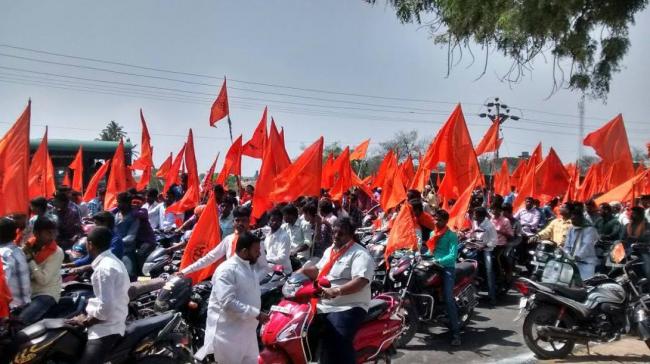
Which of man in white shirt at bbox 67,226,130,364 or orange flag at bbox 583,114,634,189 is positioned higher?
orange flag at bbox 583,114,634,189

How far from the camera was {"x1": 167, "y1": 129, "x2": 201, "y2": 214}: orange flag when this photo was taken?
10.5m

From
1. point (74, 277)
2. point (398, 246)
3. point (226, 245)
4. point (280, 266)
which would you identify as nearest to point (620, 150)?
point (398, 246)

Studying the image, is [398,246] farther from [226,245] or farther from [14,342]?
[14,342]

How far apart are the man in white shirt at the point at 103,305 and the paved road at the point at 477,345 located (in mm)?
3263

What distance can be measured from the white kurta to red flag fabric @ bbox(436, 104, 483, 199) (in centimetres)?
489

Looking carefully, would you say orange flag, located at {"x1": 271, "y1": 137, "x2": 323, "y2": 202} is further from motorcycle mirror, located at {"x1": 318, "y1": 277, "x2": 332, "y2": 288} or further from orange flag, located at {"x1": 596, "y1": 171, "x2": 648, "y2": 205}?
orange flag, located at {"x1": 596, "y1": 171, "x2": 648, "y2": 205}

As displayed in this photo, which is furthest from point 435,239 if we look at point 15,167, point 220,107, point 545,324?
point 220,107

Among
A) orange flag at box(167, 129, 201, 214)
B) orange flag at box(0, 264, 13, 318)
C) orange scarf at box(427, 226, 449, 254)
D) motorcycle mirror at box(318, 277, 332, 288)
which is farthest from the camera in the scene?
orange flag at box(167, 129, 201, 214)

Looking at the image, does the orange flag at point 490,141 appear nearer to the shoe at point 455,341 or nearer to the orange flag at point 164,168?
the shoe at point 455,341

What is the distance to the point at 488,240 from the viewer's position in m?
9.09

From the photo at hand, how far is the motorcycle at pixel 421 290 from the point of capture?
6781 mm

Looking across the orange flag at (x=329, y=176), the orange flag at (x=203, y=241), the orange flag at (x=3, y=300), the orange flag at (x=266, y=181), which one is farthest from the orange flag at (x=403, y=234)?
the orange flag at (x=329, y=176)

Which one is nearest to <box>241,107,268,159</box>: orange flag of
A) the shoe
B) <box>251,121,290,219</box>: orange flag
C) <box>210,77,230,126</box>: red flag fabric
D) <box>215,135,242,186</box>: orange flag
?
<box>215,135,242,186</box>: orange flag

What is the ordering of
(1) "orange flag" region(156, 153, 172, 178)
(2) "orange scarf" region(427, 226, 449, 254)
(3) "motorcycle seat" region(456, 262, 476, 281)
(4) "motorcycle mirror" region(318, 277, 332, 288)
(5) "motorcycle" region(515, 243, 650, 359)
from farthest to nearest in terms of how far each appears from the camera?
(1) "orange flag" region(156, 153, 172, 178) < (3) "motorcycle seat" region(456, 262, 476, 281) < (2) "orange scarf" region(427, 226, 449, 254) < (5) "motorcycle" region(515, 243, 650, 359) < (4) "motorcycle mirror" region(318, 277, 332, 288)
